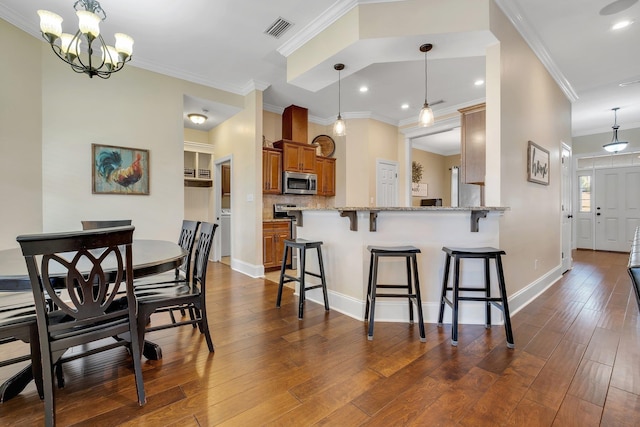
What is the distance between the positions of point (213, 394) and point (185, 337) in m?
0.86

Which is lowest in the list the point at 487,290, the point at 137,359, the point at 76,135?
the point at 137,359

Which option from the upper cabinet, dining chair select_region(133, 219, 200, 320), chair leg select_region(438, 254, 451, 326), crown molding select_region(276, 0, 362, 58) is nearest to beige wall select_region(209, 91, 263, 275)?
the upper cabinet

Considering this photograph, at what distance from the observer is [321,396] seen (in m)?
1.57

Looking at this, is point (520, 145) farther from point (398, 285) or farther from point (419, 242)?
point (398, 285)

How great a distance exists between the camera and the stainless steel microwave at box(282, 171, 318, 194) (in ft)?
16.5

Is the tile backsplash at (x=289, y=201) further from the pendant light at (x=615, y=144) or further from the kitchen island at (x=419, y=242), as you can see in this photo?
the pendant light at (x=615, y=144)

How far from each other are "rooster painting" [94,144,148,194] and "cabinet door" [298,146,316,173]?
2465mm

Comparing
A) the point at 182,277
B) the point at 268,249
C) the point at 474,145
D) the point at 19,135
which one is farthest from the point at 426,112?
the point at 19,135

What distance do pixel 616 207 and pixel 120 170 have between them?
980 cm

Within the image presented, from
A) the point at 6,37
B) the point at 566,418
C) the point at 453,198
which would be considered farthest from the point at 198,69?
the point at 453,198

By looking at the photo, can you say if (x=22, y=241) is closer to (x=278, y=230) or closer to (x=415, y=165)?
(x=278, y=230)

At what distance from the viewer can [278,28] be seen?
2994 millimetres

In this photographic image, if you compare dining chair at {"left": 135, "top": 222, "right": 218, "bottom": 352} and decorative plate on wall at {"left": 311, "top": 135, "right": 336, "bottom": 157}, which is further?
decorative plate on wall at {"left": 311, "top": 135, "right": 336, "bottom": 157}

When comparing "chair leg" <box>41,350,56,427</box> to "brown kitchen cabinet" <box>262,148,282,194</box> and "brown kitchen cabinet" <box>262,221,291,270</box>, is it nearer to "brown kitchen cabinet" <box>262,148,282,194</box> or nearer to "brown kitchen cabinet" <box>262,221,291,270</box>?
"brown kitchen cabinet" <box>262,221,291,270</box>
